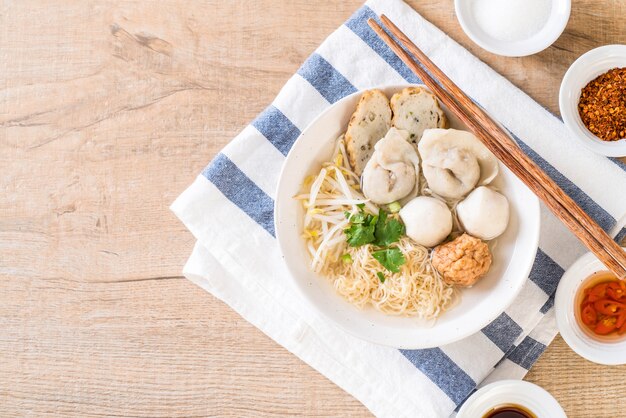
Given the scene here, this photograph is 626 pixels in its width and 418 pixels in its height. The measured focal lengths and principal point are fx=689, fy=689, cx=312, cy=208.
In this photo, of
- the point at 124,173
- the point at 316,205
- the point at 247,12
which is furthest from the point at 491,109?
the point at 124,173

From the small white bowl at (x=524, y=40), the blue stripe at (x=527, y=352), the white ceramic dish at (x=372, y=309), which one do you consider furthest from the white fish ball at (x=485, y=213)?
Answer: the small white bowl at (x=524, y=40)

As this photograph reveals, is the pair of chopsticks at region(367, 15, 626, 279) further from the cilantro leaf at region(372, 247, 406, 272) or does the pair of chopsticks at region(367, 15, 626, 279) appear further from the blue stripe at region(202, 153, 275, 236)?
the blue stripe at region(202, 153, 275, 236)

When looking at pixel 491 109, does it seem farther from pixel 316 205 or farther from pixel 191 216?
pixel 191 216

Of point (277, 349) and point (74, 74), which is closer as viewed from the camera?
point (277, 349)

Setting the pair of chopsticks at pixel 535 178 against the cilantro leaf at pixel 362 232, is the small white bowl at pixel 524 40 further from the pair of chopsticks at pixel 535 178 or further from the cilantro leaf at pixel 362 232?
the cilantro leaf at pixel 362 232

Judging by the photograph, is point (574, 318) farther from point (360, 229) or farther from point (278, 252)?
point (278, 252)

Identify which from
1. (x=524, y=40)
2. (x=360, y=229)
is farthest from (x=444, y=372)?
(x=524, y=40)
